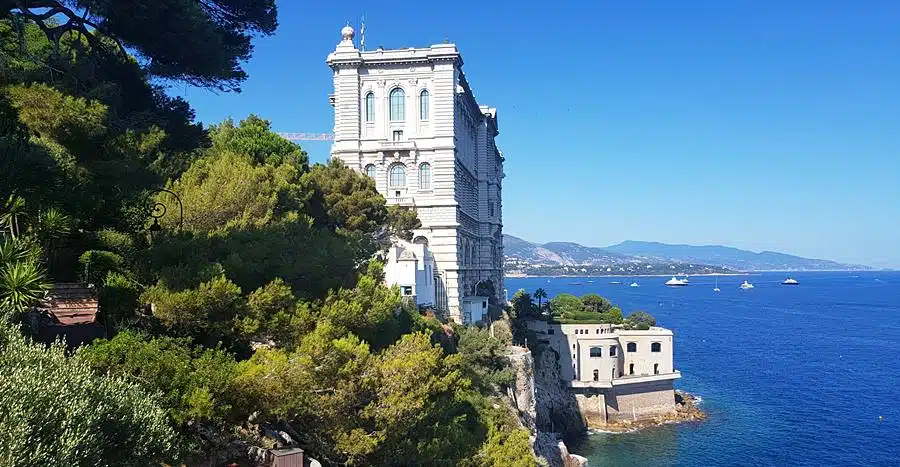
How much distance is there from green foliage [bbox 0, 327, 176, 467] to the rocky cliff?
2459 centimetres

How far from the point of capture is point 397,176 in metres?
45.5

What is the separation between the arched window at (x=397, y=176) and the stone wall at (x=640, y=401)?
27613mm

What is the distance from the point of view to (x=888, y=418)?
5644 cm

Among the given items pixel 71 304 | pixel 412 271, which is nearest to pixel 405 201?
pixel 412 271

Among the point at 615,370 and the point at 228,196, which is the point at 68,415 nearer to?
the point at 228,196

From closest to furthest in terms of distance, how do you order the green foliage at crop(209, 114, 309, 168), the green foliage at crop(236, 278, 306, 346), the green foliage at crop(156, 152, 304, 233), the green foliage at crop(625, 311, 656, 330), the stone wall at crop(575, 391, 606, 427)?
1. the green foliage at crop(236, 278, 306, 346)
2. the green foliage at crop(156, 152, 304, 233)
3. the green foliage at crop(209, 114, 309, 168)
4. the stone wall at crop(575, 391, 606, 427)
5. the green foliage at crop(625, 311, 656, 330)

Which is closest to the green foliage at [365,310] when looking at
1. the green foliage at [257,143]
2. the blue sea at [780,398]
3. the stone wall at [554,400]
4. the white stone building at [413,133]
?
the green foliage at [257,143]

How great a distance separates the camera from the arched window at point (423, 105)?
44781 millimetres

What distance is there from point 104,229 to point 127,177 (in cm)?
154

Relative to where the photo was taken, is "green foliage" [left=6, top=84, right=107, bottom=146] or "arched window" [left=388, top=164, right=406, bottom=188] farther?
"arched window" [left=388, top=164, right=406, bottom=188]

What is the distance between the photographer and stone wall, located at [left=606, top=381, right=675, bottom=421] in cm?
6034

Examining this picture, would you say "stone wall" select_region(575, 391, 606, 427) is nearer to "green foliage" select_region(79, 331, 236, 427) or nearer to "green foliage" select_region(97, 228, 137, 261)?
"green foliage" select_region(97, 228, 137, 261)

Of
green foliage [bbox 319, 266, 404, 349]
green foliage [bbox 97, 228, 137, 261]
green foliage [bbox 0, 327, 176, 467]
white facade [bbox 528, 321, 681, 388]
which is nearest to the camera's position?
green foliage [bbox 0, 327, 176, 467]

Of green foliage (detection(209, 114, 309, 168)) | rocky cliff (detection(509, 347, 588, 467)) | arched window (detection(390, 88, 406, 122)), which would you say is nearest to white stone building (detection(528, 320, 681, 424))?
rocky cliff (detection(509, 347, 588, 467))
